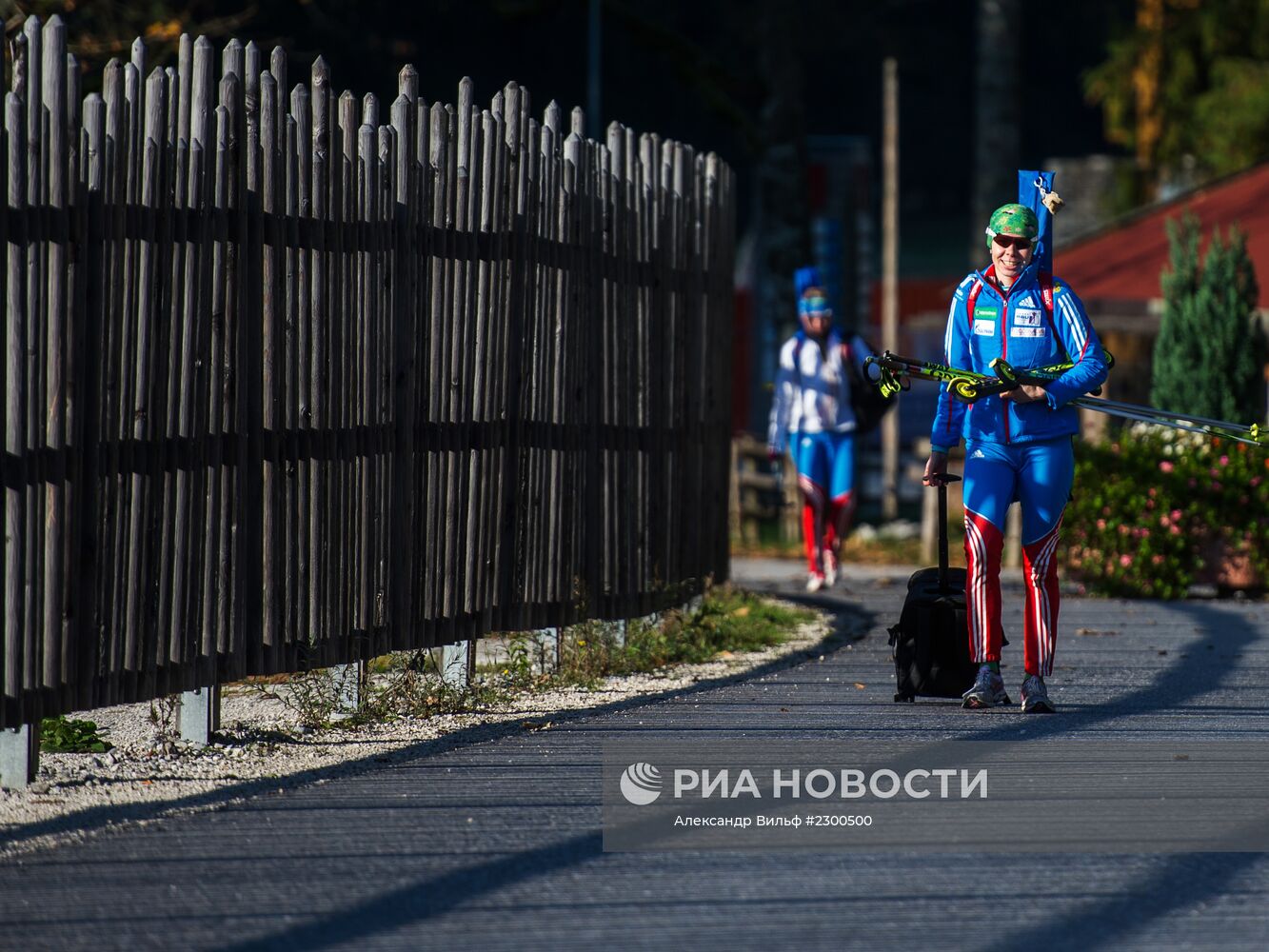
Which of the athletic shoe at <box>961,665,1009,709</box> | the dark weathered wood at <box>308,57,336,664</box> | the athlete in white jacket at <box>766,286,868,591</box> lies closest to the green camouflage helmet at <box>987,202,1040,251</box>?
the athletic shoe at <box>961,665,1009,709</box>

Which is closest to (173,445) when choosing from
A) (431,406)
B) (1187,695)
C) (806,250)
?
(431,406)

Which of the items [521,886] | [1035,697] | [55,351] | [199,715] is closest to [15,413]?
[55,351]

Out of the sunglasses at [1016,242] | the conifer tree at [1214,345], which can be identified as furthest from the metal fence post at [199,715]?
the conifer tree at [1214,345]

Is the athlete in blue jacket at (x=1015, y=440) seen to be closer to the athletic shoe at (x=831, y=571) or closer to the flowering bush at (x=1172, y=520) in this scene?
the flowering bush at (x=1172, y=520)

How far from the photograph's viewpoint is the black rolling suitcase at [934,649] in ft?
27.5

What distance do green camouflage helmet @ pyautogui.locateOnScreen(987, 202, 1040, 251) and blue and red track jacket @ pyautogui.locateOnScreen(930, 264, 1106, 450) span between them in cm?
14

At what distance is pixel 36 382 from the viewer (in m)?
6.37

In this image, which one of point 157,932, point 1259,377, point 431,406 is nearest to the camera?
point 157,932

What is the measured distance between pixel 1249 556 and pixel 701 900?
8832 millimetres

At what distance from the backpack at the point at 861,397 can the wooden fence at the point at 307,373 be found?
354cm

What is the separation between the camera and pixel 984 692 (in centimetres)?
826

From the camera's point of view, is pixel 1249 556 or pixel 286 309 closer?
pixel 286 309

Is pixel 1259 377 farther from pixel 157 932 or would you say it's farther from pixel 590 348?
pixel 157 932

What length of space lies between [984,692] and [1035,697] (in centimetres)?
20
